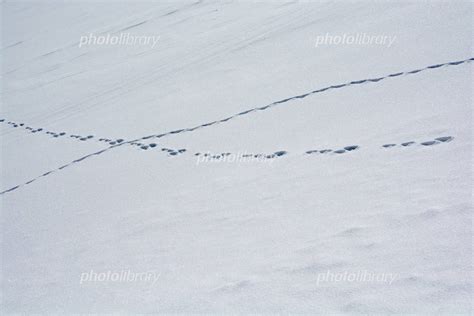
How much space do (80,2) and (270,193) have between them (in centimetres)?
997

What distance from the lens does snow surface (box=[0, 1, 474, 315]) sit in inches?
85.5

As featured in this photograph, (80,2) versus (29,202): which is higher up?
(80,2)

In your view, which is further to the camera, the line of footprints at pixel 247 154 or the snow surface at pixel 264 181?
the line of footprints at pixel 247 154

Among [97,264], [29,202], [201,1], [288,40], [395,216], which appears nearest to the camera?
[395,216]

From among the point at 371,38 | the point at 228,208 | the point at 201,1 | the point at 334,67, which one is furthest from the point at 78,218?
the point at 201,1

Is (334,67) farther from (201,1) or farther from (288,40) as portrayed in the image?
(201,1)

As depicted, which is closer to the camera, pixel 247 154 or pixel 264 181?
pixel 264 181

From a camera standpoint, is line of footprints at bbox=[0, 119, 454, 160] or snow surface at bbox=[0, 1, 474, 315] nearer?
snow surface at bbox=[0, 1, 474, 315]

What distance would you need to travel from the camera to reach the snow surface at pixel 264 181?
2.17 meters

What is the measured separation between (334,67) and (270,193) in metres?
1.93

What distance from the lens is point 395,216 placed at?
2.35m

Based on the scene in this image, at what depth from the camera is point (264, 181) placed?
308 centimetres

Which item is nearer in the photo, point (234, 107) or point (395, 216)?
point (395, 216)

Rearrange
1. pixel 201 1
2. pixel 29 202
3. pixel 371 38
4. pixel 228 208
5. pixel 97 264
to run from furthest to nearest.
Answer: pixel 201 1
pixel 371 38
pixel 29 202
pixel 228 208
pixel 97 264
